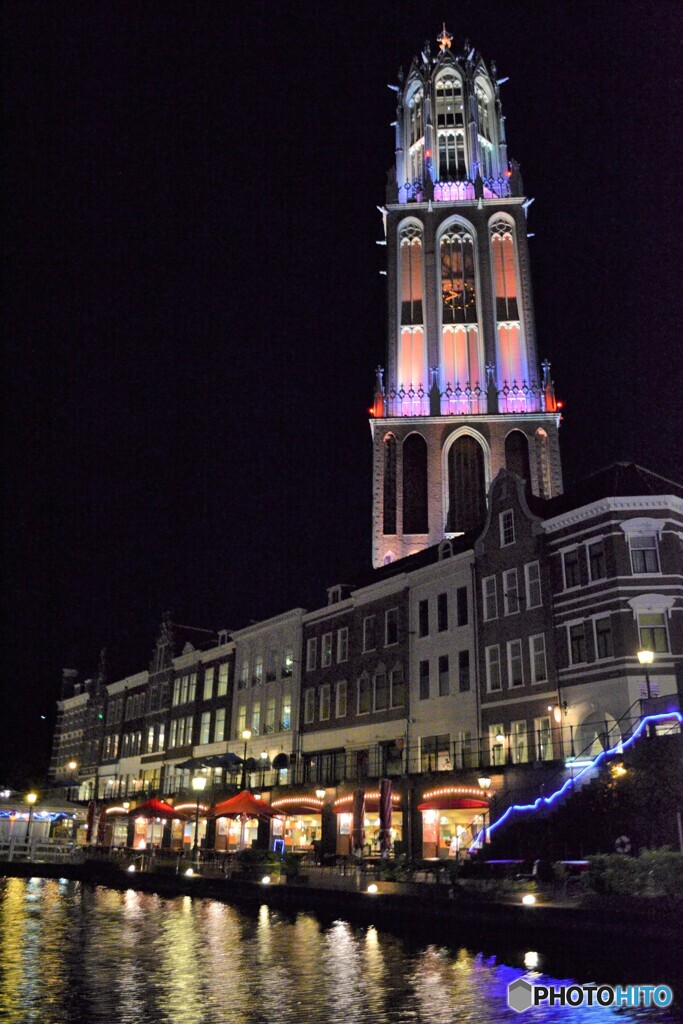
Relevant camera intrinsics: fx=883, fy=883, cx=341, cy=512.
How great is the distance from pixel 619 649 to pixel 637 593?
2.45 m

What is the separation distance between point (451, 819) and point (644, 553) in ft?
51.1

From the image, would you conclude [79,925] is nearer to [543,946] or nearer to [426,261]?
[543,946]

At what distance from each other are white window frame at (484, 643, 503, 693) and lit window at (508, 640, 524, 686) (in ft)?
2.26

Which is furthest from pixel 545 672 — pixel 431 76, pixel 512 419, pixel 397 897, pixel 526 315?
pixel 431 76

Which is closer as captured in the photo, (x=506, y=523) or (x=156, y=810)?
(x=506, y=523)

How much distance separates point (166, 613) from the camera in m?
→ 83.2

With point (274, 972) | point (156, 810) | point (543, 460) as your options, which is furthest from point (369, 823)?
point (543, 460)

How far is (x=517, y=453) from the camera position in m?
76.4

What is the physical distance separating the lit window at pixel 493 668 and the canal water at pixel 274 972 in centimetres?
1765

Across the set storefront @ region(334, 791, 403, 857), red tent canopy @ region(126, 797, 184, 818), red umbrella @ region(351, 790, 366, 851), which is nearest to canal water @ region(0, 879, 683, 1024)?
red umbrella @ region(351, 790, 366, 851)

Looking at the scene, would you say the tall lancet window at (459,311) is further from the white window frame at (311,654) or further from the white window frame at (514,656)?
the white window frame at (514,656)

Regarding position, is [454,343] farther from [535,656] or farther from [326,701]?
[535,656]

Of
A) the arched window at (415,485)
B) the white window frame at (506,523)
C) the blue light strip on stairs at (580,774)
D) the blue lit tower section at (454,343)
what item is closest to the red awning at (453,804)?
the blue light strip on stairs at (580,774)

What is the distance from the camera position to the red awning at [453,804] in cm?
3638
